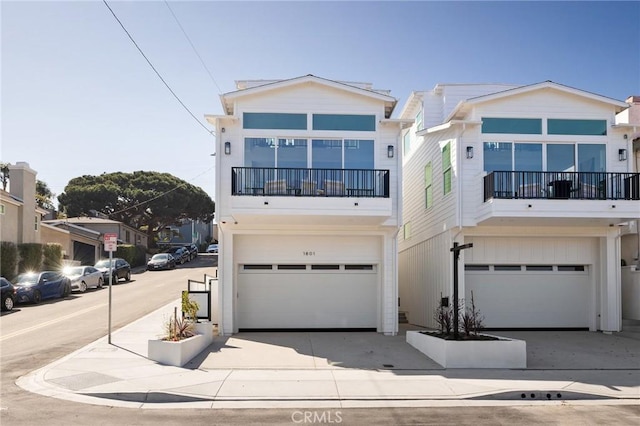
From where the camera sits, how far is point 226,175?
16.0m

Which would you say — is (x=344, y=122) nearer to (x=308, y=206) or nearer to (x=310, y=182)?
(x=310, y=182)

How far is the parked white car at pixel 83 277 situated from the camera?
88.3 feet

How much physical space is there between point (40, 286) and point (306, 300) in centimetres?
1300

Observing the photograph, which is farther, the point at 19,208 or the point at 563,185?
the point at 19,208

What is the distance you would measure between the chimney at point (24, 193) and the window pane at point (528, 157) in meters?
25.4

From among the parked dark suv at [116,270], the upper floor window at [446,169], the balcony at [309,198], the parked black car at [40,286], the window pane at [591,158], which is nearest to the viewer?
the balcony at [309,198]

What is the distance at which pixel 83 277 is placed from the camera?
27562 mm

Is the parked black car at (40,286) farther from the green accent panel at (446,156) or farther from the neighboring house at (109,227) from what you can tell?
the neighboring house at (109,227)

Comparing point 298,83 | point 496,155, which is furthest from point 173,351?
point 496,155

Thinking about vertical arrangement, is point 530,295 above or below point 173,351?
above

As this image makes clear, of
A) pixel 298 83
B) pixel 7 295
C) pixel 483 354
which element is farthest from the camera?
pixel 7 295

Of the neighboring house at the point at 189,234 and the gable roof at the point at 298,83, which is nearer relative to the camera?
the gable roof at the point at 298,83

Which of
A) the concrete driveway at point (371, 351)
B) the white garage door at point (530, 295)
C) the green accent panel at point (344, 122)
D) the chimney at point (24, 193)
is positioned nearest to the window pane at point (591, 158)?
the white garage door at point (530, 295)

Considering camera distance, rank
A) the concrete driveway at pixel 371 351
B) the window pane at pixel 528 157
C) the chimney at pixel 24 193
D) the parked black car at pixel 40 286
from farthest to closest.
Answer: the chimney at pixel 24 193 → the parked black car at pixel 40 286 → the window pane at pixel 528 157 → the concrete driveway at pixel 371 351
